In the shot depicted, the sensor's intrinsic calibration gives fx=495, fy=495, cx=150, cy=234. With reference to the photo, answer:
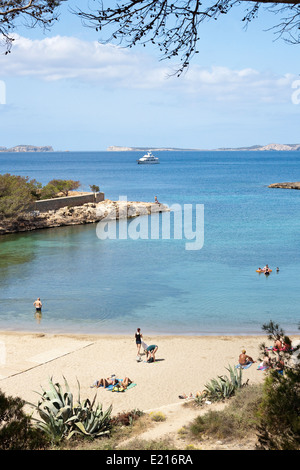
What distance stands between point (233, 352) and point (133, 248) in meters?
21.0

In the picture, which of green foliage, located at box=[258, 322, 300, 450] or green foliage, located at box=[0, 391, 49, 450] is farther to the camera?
green foliage, located at box=[0, 391, 49, 450]

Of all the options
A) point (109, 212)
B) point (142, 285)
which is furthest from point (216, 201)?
point (142, 285)

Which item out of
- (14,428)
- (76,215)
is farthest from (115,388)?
(76,215)

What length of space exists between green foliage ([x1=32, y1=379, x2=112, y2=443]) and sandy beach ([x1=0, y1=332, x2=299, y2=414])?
8.61ft

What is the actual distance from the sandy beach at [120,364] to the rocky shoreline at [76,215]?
27.6 meters

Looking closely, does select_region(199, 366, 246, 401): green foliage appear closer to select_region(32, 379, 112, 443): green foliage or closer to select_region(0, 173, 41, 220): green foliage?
select_region(32, 379, 112, 443): green foliage

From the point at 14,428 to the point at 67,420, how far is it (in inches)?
88.7

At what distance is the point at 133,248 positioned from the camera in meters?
36.8

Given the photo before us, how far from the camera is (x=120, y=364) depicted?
15.4 metres

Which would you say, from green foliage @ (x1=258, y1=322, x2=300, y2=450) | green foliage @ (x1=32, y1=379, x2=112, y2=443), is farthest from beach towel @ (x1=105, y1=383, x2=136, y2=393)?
green foliage @ (x1=258, y1=322, x2=300, y2=450)

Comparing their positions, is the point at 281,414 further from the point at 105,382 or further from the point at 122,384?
the point at 105,382

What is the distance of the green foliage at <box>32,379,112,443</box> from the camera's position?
342 inches

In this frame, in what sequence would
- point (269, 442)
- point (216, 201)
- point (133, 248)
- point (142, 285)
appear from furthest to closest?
point (216, 201) → point (133, 248) → point (142, 285) → point (269, 442)
